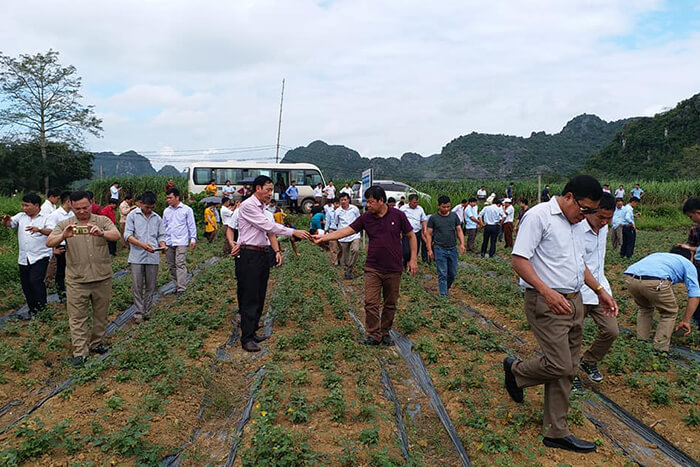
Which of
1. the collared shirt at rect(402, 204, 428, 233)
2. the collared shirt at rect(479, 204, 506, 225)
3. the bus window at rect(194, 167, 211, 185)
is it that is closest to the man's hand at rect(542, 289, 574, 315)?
the collared shirt at rect(402, 204, 428, 233)

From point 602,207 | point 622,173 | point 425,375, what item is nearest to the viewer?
point 602,207

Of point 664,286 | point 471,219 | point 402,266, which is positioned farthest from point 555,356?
point 471,219

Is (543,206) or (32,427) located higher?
(543,206)

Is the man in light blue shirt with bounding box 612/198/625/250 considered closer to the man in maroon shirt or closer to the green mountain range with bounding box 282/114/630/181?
the man in maroon shirt

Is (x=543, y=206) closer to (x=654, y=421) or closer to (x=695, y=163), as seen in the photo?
(x=654, y=421)

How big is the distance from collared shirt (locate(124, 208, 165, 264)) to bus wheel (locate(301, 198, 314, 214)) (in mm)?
17532

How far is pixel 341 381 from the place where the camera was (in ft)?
15.5

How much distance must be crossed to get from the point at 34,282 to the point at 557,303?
285 inches

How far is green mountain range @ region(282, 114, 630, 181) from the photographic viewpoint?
205ft

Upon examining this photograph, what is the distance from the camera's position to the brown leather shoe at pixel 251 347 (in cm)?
596

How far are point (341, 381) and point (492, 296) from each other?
4.95 m

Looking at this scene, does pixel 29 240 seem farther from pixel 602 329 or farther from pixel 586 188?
pixel 602 329

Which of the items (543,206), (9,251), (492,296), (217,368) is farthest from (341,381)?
(9,251)

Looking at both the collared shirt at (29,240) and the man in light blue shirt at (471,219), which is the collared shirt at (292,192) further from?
the collared shirt at (29,240)
